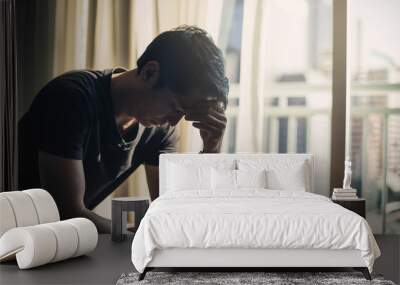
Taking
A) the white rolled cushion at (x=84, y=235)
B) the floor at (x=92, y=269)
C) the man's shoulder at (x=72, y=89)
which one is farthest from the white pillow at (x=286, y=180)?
the man's shoulder at (x=72, y=89)

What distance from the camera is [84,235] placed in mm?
4855

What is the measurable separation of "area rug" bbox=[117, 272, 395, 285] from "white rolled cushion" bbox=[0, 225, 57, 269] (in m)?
0.66

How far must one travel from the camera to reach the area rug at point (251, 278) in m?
4.09

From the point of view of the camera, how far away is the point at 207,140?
650 centimetres

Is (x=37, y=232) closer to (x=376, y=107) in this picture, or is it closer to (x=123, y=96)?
(x=123, y=96)

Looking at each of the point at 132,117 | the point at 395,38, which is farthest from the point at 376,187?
the point at 132,117

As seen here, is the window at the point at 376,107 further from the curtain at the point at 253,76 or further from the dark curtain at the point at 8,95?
the dark curtain at the point at 8,95

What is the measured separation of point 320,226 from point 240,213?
0.58 m

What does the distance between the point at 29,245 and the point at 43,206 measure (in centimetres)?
66

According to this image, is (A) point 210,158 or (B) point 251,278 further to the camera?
(A) point 210,158

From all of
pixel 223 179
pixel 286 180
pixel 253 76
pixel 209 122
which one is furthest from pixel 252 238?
pixel 253 76

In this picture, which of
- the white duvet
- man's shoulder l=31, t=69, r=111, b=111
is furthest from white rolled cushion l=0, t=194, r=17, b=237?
man's shoulder l=31, t=69, r=111, b=111

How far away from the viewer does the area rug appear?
4.09 metres

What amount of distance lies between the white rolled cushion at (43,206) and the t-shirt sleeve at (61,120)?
4.60ft
